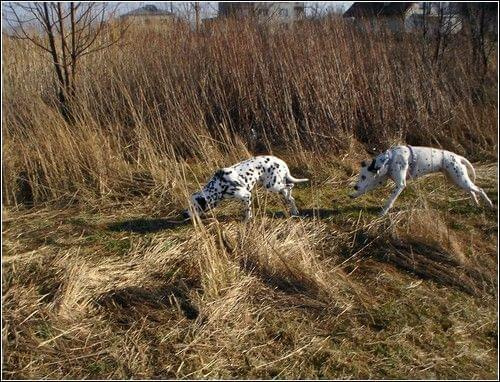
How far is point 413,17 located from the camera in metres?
8.02

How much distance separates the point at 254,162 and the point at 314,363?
2.00 metres

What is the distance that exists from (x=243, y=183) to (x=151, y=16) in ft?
17.3

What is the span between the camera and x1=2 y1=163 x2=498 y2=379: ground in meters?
3.17

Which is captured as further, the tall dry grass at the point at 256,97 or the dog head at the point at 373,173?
the tall dry grass at the point at 256,97

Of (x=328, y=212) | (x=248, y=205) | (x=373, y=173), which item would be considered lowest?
(x=328, y=212)

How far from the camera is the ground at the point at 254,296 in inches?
125

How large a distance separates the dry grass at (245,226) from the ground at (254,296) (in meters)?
0.01

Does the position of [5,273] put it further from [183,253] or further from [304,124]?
[304,124]

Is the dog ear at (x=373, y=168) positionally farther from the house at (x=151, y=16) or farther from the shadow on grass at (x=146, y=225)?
the house at (x=151, y=16)

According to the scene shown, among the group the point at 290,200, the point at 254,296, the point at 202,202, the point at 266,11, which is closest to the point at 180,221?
the point at 202,202

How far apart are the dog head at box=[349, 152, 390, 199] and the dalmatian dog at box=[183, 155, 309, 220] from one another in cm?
73

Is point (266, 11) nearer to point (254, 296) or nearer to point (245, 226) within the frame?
point (245, 226)

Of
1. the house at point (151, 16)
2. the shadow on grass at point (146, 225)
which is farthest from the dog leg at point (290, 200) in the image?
the house at point (151, 16)

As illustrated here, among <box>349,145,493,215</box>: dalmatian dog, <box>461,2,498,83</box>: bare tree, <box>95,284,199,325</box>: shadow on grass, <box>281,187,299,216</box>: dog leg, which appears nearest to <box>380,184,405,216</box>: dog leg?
<box>349,145,493,215</box>: dalmatian dog
